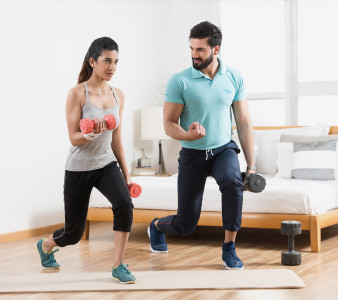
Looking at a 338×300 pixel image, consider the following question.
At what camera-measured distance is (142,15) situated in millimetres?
6309

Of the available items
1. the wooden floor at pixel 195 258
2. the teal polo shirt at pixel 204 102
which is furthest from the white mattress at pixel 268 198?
the teal polo shirt at pixel 204 102

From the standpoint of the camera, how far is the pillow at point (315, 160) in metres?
4.87

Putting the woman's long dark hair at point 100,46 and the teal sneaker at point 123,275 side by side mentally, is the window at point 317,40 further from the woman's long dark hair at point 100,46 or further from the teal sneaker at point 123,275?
the teal sneaker at point 123,275

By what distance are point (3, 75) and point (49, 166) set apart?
0.90 meters

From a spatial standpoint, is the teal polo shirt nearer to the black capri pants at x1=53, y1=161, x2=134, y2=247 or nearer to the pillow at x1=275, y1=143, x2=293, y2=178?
the black capri pants at x1=53, y1=161, x2=134, y2=247

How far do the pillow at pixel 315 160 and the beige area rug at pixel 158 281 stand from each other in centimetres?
169

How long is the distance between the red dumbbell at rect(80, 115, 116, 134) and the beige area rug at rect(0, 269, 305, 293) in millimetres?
814

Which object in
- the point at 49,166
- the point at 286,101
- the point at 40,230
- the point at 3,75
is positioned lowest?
the point at 40,230

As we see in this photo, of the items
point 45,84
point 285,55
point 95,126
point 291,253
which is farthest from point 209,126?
point 285,55

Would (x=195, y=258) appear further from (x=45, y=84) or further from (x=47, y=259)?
(x=45, y=84)

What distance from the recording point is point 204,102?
3.37 m

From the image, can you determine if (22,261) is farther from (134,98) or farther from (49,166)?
(134,98)

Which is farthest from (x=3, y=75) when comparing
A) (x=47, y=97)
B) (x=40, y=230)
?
(x=40, y=230)

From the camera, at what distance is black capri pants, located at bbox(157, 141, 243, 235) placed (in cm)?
331
